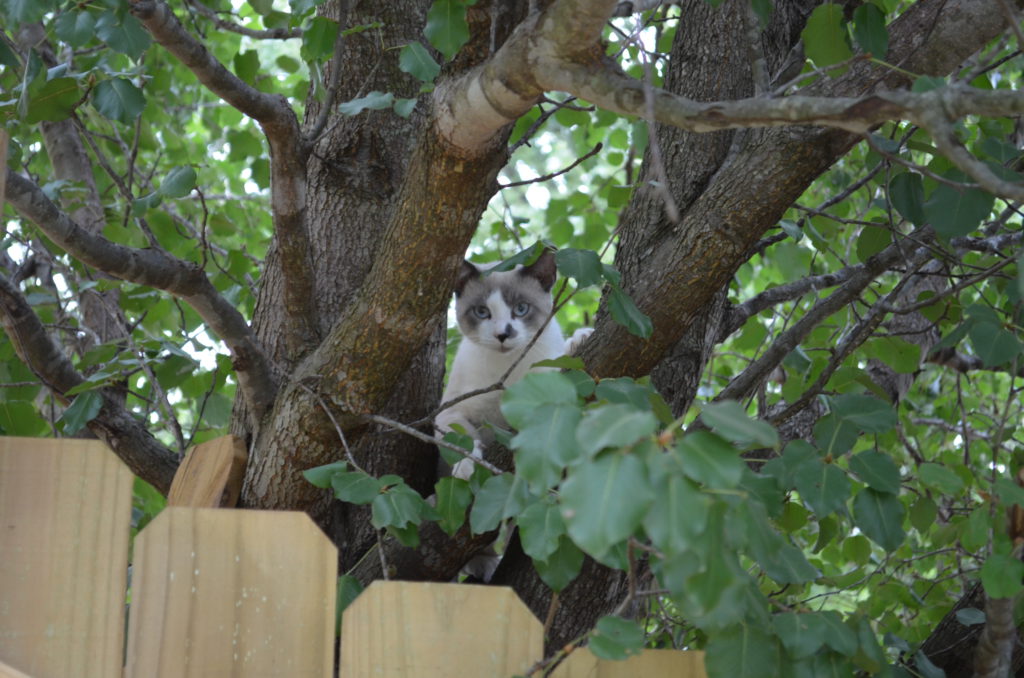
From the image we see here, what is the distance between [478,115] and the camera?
1782 millimetres

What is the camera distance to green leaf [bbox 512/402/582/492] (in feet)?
4.00

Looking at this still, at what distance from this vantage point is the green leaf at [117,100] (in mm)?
2084

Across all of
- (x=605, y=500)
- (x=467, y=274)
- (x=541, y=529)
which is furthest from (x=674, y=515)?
(x=467, y=274)

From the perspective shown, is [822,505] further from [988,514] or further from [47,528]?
[47,528]

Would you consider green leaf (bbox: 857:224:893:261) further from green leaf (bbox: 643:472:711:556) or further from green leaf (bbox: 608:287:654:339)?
green leaf (bbox: 643:472:711:556)

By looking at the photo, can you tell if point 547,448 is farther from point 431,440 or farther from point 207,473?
point 207,473

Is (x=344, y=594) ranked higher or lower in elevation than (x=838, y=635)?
higher

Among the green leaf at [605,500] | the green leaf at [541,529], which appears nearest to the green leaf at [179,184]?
the green leaf at [541,529]

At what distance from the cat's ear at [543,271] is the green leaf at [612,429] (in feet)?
11.1

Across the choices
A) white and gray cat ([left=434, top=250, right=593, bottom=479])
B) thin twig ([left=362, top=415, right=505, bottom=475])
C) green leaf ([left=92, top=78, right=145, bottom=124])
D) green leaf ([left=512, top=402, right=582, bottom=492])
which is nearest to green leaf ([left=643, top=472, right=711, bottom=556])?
green leaf ([left=512, top=402, right=582, bottom=492])

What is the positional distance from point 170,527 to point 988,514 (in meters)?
1.35

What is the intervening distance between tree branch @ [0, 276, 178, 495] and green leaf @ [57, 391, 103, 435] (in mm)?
217

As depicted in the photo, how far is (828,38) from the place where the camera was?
84.6 inches

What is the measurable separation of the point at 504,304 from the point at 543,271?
0.43 m
